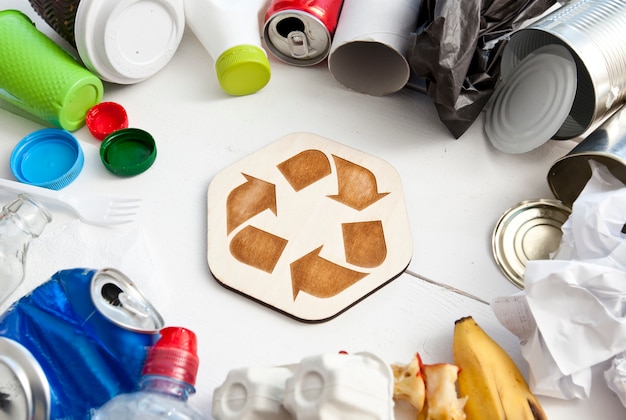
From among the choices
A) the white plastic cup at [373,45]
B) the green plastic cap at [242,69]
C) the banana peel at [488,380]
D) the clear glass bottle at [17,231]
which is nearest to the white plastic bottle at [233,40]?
the green plastic cap at [242,69]

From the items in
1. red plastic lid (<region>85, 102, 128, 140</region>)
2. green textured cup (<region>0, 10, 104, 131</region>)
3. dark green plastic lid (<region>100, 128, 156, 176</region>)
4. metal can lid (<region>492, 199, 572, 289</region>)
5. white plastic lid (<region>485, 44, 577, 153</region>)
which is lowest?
metal can lid (<region>492, 199, 572, 289</region>)

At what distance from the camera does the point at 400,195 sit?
2.86ft

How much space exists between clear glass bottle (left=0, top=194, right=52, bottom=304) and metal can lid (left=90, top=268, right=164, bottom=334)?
0.53 feet

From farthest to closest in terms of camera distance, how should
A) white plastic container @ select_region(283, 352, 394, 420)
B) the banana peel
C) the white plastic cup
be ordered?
the white plastic cup
the banana peel
white plastic container @ select_region(283, 352, 394, 420)

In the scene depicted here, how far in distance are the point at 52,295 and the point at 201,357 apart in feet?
0.62

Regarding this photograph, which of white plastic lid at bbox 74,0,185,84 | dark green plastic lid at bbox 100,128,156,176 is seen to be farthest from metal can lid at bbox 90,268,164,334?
white plastic lid at bbox 74,0,185,84

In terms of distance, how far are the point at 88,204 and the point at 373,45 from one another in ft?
1.56

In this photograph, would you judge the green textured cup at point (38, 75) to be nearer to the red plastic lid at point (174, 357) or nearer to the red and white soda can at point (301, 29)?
the red and white soda can at point (301, 29)

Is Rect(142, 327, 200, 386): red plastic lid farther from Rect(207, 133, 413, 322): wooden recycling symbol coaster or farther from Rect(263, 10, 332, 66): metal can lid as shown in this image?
Rect(263, 10, 332, 66): metal can lid

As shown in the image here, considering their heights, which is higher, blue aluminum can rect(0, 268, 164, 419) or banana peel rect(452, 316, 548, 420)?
blue aluminum can rect(0, 268, 164, 419)

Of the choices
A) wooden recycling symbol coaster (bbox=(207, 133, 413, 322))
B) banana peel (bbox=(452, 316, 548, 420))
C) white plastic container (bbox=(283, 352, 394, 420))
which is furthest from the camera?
wooden recycling symbol coaster (bbox=(207, 133, 413, 322))

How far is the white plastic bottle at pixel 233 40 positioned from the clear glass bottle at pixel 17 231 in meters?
0.35

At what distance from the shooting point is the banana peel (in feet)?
2.14

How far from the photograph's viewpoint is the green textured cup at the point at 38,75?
33.7 inches
